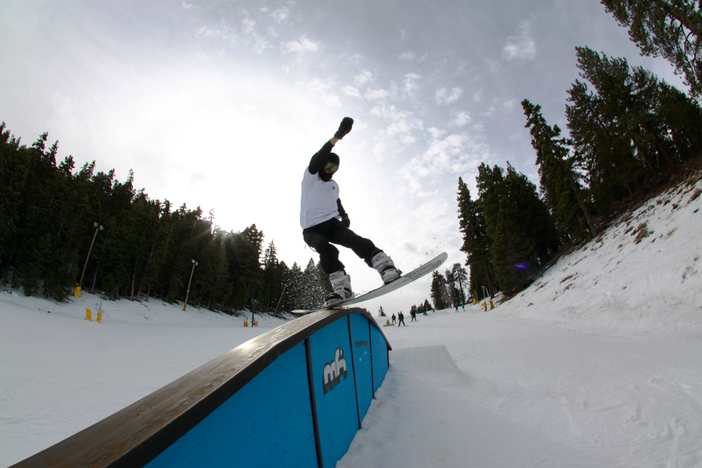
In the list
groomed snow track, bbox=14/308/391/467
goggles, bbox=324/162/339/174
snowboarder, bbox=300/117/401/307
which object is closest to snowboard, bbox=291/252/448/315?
snowboarder, bbox=300/117/401/307

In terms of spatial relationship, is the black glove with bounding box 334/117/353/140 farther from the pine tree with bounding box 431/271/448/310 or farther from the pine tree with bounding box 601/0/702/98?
the pine tree with bounding box 431/271/448/310

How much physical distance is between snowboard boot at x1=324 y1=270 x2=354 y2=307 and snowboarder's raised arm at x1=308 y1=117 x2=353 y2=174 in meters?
1.49

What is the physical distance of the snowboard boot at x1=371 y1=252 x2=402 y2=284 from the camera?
144 inches

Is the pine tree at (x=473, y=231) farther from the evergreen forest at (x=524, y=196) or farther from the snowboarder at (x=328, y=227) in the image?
the snowboarder at (x=328, y=227)

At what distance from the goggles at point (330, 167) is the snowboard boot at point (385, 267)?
4.54ft

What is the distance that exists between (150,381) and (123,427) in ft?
20.9

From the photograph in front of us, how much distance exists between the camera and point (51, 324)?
15492mm

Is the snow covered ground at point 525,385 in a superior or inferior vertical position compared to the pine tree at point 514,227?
inferior

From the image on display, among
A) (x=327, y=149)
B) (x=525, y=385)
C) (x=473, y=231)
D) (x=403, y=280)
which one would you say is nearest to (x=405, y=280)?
(x=403, y=280)

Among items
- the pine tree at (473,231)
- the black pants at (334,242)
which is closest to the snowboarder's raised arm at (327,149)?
the black pants at (334,242)

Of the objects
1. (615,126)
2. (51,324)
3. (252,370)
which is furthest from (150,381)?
(615,126)

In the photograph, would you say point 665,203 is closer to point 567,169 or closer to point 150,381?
point 567,169

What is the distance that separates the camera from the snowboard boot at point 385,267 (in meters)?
3.66

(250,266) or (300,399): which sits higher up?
(250,266)
